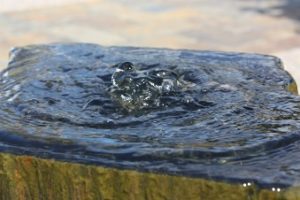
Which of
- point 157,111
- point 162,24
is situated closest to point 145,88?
point 157,111

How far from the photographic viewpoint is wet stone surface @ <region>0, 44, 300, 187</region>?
2.59 m

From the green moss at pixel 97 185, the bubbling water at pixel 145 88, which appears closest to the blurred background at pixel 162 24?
the bubbling water at pixel 145 88

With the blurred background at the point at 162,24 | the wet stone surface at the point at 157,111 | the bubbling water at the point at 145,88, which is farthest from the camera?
the blurred background at the point at 162,24

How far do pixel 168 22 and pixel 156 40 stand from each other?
0.77 meters

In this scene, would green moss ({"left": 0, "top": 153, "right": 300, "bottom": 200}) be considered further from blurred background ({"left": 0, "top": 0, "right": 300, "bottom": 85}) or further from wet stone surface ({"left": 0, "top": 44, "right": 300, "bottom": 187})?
blurred background ({"left": 0, "top": 0, "right": 300, "bottom": 85})

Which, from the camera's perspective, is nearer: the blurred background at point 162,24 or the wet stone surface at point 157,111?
the wet stone surface at point 157,111

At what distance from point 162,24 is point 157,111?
549cm

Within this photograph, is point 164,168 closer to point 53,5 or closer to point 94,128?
point 94,128

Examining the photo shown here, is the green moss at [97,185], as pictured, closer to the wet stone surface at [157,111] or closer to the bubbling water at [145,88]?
the wet stone surface at [157,111]

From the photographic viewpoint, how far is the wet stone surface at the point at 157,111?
2586 millimetres

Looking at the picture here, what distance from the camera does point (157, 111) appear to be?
123 inches

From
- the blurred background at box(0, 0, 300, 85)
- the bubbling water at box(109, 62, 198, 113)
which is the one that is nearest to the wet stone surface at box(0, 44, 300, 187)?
the bubbling water at box(109, 62, 198, 113)

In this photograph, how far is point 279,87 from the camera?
3.41 m

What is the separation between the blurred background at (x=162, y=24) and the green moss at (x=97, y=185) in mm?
4374
